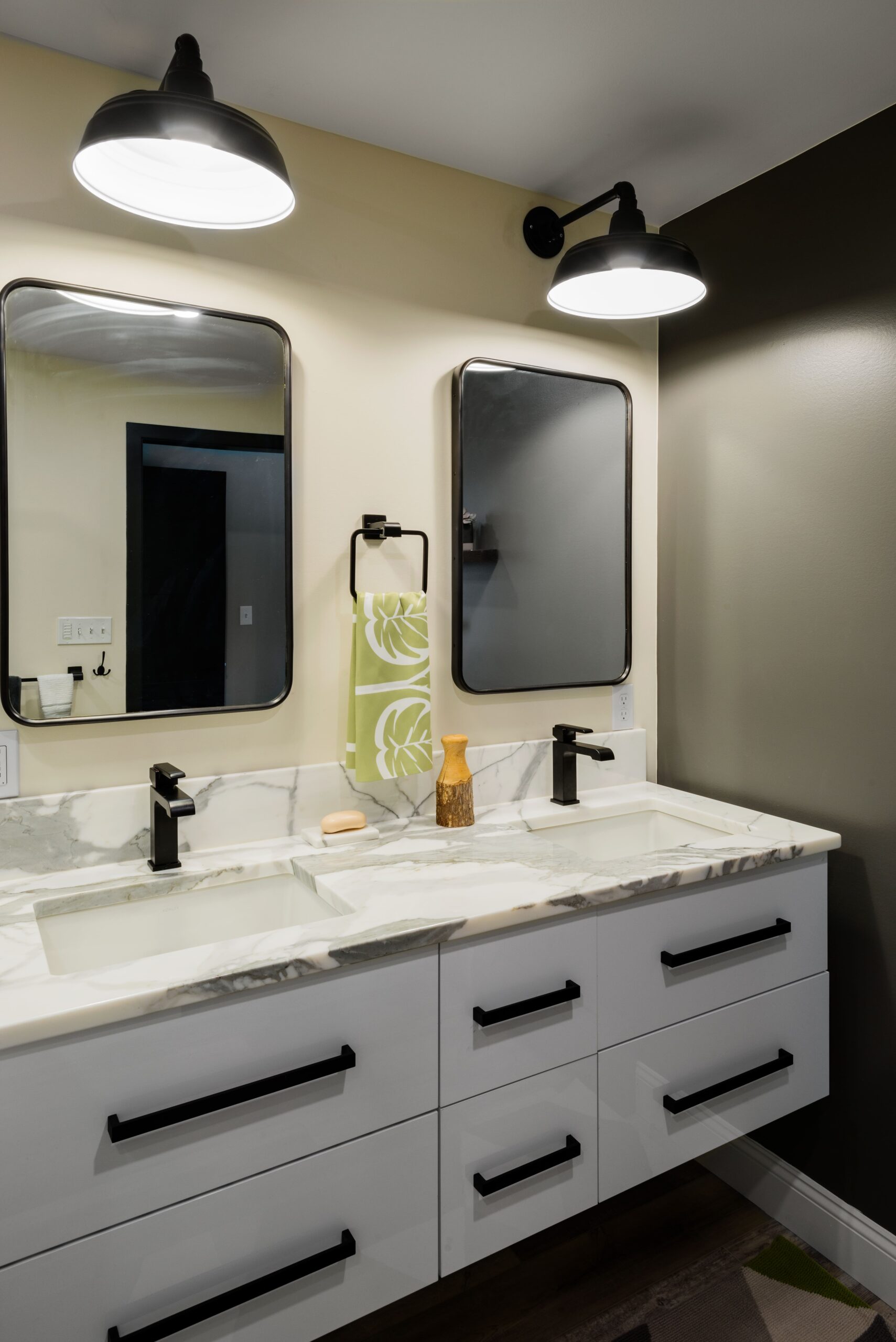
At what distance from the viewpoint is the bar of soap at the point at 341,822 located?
5.36ft

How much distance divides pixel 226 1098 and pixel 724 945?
0.92 metres

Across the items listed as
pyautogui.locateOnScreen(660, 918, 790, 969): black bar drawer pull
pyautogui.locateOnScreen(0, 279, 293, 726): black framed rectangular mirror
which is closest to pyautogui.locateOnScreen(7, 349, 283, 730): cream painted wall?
pyautogui.locateOnScreen(0, 279, 293, 726): black framed rectangular mirror

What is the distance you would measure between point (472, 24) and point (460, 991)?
159 centimetres

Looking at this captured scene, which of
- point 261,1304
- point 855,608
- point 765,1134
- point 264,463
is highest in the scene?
point 264,463

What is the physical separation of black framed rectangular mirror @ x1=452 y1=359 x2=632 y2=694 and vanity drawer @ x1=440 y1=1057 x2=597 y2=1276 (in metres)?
0.87

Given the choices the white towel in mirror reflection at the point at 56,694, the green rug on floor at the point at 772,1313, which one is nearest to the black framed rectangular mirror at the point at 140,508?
the white towel in mirror reflection at the point at 56,694

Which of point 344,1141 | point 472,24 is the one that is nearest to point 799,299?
point 472,24

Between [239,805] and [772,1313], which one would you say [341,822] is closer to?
[239,805]

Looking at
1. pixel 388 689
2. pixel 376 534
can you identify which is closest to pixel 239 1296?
pixel 388 689

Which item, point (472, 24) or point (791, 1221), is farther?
point (791, 1221)

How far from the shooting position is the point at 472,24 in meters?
1.38

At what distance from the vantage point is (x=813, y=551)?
1778mm

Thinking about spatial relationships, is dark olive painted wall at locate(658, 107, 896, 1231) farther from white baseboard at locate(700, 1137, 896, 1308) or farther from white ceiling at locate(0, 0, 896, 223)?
white ceiling at locate(0, 0, 896, 223)

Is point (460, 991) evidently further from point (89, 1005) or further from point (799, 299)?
point (799, 299)
